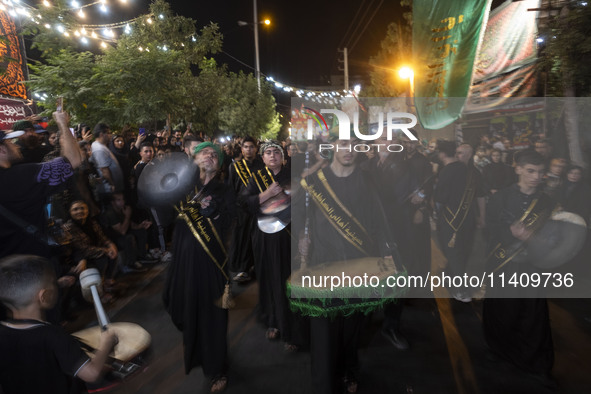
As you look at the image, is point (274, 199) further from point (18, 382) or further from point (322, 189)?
point (18, 382)

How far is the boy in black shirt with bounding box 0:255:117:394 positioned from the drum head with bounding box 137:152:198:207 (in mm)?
1143

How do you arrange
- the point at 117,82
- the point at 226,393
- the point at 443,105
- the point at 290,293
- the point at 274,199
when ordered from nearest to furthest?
the point at 290,293
the point at 226,393
the point at 274,199
the point at 443,105
the point at 117,82

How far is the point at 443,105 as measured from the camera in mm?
5215

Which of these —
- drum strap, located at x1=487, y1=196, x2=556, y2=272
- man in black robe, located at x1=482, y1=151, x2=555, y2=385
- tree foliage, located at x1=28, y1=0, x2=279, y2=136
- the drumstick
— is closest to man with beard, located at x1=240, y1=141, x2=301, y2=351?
the drumstick

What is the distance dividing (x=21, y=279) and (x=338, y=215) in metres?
2.06

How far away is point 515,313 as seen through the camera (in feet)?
11.2

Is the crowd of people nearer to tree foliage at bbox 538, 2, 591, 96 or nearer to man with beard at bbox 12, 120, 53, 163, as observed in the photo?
man with beard at bbox 12, 120, 53, 163

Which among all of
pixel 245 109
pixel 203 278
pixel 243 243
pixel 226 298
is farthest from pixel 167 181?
pixel 245 109

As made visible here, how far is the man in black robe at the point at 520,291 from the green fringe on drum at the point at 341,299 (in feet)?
4.43

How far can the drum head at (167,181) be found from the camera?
3.05m

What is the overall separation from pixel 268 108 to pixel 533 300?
26.5m

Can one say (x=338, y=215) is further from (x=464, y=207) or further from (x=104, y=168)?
(x=104, y=168)

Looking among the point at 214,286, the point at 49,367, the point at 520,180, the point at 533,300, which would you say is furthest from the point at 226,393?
the point at 520,180

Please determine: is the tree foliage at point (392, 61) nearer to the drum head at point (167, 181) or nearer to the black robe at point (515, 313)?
the black robe at point (515, 313)
